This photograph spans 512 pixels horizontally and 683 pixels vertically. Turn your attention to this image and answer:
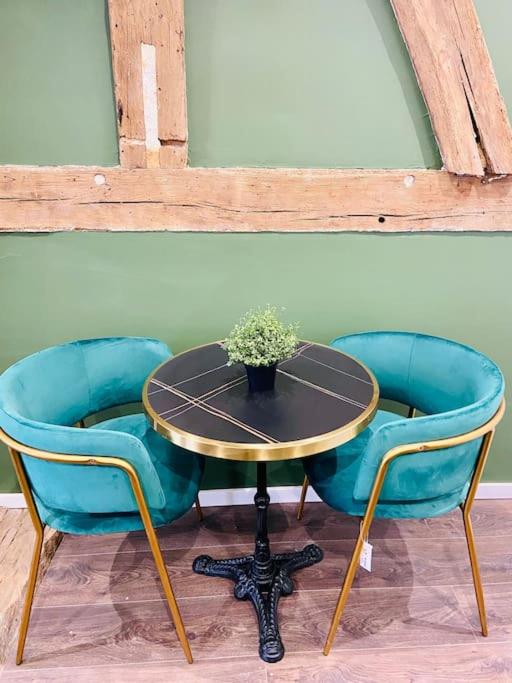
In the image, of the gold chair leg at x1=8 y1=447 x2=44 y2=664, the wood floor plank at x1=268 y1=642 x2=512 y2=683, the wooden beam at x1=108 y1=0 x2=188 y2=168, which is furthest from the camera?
the wooden beam at x1=108 y1=0 x2=188 y2=168

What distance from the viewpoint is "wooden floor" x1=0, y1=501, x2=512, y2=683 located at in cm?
150

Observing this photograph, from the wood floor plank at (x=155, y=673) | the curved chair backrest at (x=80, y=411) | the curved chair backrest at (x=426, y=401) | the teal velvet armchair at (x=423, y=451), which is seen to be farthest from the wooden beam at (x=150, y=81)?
the wood floor plank at (x=155, y=673)

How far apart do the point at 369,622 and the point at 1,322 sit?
1.80 meters

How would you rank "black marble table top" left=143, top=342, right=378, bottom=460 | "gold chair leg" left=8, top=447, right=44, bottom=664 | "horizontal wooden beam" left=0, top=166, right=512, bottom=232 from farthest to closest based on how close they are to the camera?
"horizontal wooden beam" left=0, top=166, right=512, bottom=232
"gold chair leg" left=8, top=447, right=44, bottom=664
"black marble table top" left=143, top=342, right=378, bottom=460

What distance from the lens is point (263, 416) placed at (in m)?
1.35

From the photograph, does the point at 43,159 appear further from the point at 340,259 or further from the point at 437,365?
the point at 437,365

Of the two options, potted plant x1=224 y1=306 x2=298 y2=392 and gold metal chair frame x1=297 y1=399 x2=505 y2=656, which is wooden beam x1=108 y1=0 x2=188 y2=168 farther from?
gold metal chair frame x1=297 y1=399 x2=505 y2=656

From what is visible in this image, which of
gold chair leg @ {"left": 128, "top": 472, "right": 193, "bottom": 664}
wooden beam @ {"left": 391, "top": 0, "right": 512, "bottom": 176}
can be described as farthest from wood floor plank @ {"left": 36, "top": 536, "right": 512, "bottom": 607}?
wooden beam @ {"left": 391, "top": 0, "right": 512, "bottom": 176}

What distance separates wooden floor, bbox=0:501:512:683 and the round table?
0.07 metres

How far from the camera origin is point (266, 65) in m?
1.69

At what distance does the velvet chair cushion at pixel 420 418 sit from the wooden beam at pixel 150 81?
1000 millimetres

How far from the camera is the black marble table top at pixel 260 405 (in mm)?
1238

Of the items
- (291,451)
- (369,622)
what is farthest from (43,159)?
(369,622)

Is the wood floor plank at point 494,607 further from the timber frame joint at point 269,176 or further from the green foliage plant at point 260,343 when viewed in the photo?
the timber frame joint at point 269,176
